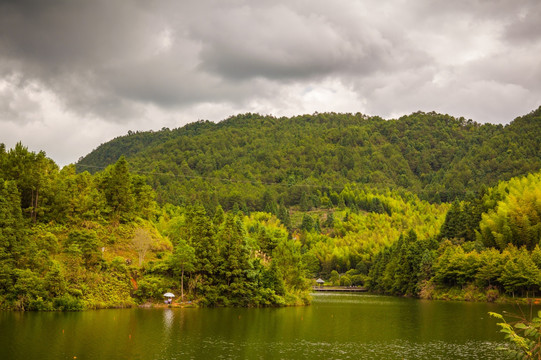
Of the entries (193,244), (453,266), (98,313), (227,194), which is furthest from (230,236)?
(227,194)

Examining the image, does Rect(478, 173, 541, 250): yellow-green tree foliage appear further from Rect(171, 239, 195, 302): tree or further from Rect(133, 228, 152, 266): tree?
Rect(133, 228, 152, 266): tree

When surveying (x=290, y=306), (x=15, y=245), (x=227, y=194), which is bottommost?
(x=290, y=306)

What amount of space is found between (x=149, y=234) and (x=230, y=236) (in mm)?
10790

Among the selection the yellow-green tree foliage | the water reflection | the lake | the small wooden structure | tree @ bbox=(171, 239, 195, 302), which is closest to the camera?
the lake

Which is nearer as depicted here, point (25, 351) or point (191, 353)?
point (25, 351)

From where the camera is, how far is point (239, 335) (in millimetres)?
39531

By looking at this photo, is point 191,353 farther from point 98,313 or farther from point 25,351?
point 98,313

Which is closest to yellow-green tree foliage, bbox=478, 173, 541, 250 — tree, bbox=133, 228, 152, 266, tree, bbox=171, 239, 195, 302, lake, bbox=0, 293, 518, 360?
lake, bbox=0, 293, 518, 360

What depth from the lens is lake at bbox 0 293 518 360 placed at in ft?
105

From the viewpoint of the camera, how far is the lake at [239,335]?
3200 cm

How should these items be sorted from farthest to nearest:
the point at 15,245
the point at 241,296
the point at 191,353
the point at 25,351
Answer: the point at 241,296 < the point at 15,245 < the point at 191,353 < the point at 25,351

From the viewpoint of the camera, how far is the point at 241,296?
61.9m

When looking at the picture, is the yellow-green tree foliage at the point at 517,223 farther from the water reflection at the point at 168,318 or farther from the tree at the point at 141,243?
the water reflection at the point at 168,318

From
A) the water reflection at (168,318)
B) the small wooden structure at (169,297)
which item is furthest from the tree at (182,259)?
the water reflection at (168,318)
